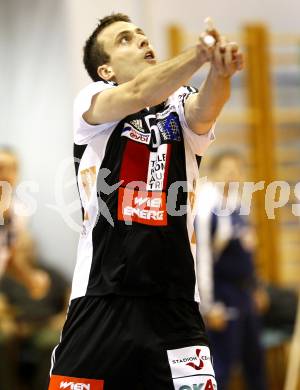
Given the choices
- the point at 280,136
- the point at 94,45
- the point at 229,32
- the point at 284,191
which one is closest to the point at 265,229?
the point at 284,191

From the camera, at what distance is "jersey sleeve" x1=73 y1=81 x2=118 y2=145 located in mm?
3326

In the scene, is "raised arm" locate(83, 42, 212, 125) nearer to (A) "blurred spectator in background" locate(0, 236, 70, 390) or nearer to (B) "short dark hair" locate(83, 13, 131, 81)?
(B) "short dark hair" locate(83, 13, 131, 81)

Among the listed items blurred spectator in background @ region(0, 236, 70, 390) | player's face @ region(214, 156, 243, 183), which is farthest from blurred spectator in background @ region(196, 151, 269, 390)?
blurred spectator in background @ region(0, 236, 70, 390)

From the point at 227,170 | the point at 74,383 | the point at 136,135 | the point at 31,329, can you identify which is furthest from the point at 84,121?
the point at 31,329

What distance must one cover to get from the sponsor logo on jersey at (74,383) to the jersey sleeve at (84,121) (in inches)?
35.9

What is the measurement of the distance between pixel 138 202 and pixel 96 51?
0.72 meters

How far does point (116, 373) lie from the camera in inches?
125

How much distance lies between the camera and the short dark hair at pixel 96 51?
11.7 feet

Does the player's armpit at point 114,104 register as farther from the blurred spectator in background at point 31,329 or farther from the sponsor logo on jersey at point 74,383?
the blurred spectator in background at point 31,329

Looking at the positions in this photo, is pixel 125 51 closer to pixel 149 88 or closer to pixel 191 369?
pixel 149 88

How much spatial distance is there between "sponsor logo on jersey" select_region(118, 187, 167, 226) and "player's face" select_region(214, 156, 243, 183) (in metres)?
3.36

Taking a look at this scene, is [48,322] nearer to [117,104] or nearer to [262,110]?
[262,110]

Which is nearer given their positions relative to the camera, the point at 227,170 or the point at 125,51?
the point at 125,51

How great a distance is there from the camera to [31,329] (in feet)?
Answer: 23.2
